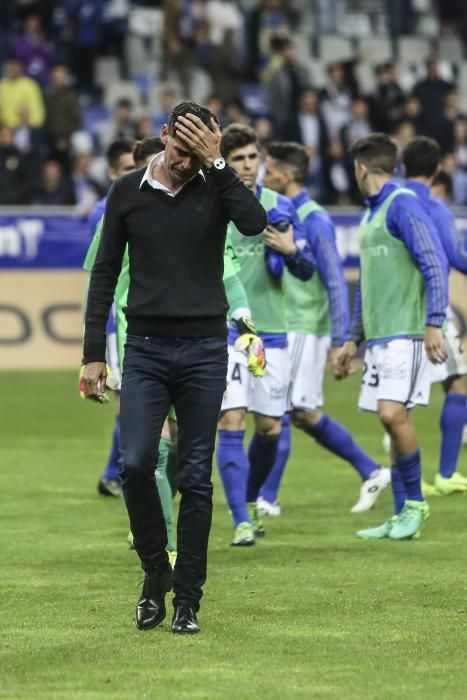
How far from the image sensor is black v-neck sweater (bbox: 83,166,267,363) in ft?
23.4

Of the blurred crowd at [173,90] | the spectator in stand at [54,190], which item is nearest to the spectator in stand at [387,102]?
the blurred crowd at [173,90]

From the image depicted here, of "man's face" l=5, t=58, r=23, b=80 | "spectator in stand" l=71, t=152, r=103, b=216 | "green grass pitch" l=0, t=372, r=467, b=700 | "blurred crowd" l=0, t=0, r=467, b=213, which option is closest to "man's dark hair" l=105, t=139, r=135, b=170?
"green grass pitch" l=0, t=372, r=467, b=700

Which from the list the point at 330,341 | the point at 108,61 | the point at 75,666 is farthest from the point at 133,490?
the point at 108,61

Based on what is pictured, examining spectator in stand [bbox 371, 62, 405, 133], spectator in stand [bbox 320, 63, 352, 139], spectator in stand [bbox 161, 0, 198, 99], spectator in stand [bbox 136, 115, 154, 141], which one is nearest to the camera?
spectator in stand [bbox 136, 115, 154, 141]

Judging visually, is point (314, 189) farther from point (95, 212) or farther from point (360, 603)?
point (360, 603)

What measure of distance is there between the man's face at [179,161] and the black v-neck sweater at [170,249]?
0.06 metres

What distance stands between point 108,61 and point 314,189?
526 cm

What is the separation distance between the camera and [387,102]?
2630 centimetres

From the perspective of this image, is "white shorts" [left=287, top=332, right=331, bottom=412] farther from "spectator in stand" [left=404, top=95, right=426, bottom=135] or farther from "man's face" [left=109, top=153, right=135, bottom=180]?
"spectator in stand" [left=404, top=95, right=426, bottom=135]

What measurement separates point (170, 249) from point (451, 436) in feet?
17.2

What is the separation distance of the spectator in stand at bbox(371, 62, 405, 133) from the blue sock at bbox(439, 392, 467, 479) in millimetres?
13991

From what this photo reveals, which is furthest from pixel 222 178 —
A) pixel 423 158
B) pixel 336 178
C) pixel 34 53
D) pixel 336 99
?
pixel 34 53

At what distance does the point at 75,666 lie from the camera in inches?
259

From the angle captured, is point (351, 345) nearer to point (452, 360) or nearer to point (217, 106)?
point (452, 360)
